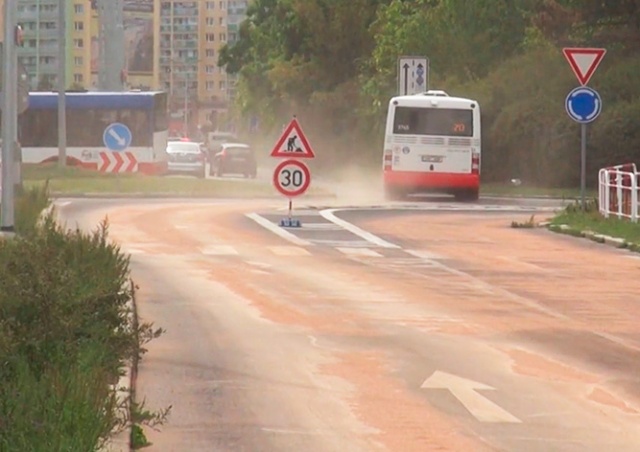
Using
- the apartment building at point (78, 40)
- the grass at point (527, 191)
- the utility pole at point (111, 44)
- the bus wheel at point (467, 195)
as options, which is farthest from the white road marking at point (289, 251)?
the apartment building at point (78, 40)

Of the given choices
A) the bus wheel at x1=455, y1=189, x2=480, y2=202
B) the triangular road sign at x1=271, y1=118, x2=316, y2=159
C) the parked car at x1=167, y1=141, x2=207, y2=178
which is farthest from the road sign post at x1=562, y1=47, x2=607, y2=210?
the parked car at x1=167, y1=141, x2=207, y2=178

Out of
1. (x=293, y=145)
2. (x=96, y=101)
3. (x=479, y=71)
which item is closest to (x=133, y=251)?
(x=293, y=145)

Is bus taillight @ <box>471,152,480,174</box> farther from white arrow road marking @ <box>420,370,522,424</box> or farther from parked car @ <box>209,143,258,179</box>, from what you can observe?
white arrow road marking @ <box>420,370,522,424</box>

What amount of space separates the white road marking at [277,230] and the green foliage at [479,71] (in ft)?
63.4

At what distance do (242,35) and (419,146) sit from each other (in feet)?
206

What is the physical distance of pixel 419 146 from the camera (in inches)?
1769

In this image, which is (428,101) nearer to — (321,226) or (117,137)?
(117,137)

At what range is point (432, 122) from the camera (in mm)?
45312

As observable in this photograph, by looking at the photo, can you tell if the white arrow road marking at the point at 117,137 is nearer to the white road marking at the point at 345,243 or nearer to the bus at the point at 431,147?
the bus at the point at 431,147

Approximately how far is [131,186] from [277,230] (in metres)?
20.2

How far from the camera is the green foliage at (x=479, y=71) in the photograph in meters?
53.5

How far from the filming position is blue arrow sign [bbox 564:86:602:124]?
101 ft

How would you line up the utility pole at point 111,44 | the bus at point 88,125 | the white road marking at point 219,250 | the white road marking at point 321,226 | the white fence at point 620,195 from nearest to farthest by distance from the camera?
the white road marking at point 219,250 → the white fence at point 620,195 → the white road marking at point 321,226 → the bus at point 88,125 → the utility pole at point 111,44

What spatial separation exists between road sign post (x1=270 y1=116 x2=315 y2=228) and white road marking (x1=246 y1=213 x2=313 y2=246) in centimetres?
32
